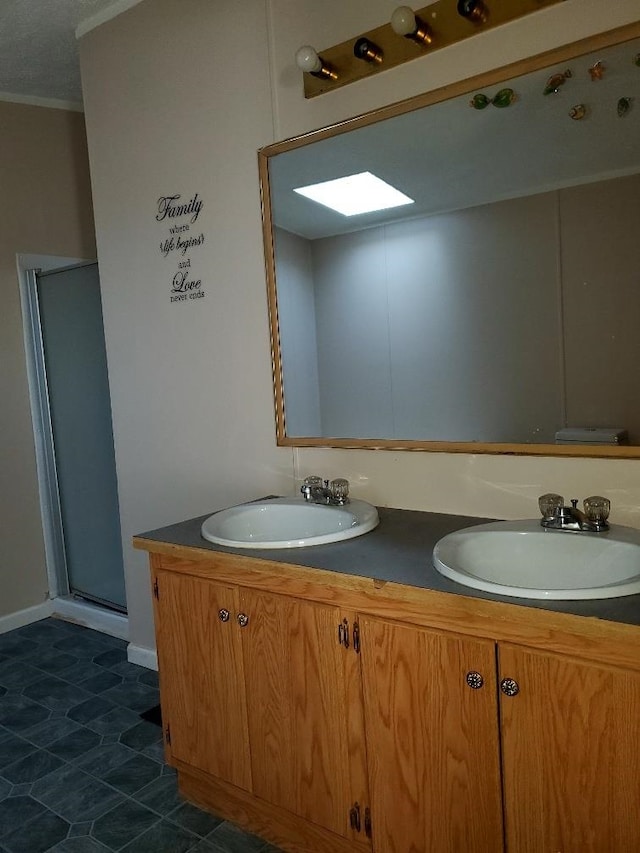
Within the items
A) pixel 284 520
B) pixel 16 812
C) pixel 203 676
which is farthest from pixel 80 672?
pixel 284 520

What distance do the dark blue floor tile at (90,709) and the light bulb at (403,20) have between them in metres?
2.46

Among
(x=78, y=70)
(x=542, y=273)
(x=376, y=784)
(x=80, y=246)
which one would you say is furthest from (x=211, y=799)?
(x=78, y=70)

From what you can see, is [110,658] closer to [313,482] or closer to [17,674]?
[17,674]

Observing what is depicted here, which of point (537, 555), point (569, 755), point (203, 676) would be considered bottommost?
point (203, 676)

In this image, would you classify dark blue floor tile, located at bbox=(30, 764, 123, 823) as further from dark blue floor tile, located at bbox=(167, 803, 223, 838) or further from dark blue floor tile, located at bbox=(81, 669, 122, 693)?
dark blue floor tile, located at bbox=(81, 669, 122, 693)

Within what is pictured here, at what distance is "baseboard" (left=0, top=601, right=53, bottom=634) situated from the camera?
326 cm

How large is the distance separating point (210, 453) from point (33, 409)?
1.51 m

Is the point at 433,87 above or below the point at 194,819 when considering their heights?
above

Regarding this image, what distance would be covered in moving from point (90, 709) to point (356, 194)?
2.11 m

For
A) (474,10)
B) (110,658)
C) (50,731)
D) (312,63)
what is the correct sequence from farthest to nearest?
1. (110,658)
2. (50,731)
3. (312,63)
4. (474,10)

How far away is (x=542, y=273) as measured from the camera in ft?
5.13

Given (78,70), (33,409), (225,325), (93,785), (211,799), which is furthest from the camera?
Result: (33,409)

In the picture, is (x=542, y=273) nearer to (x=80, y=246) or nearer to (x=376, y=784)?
(x=376, y=784)

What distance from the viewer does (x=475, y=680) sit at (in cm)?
121
